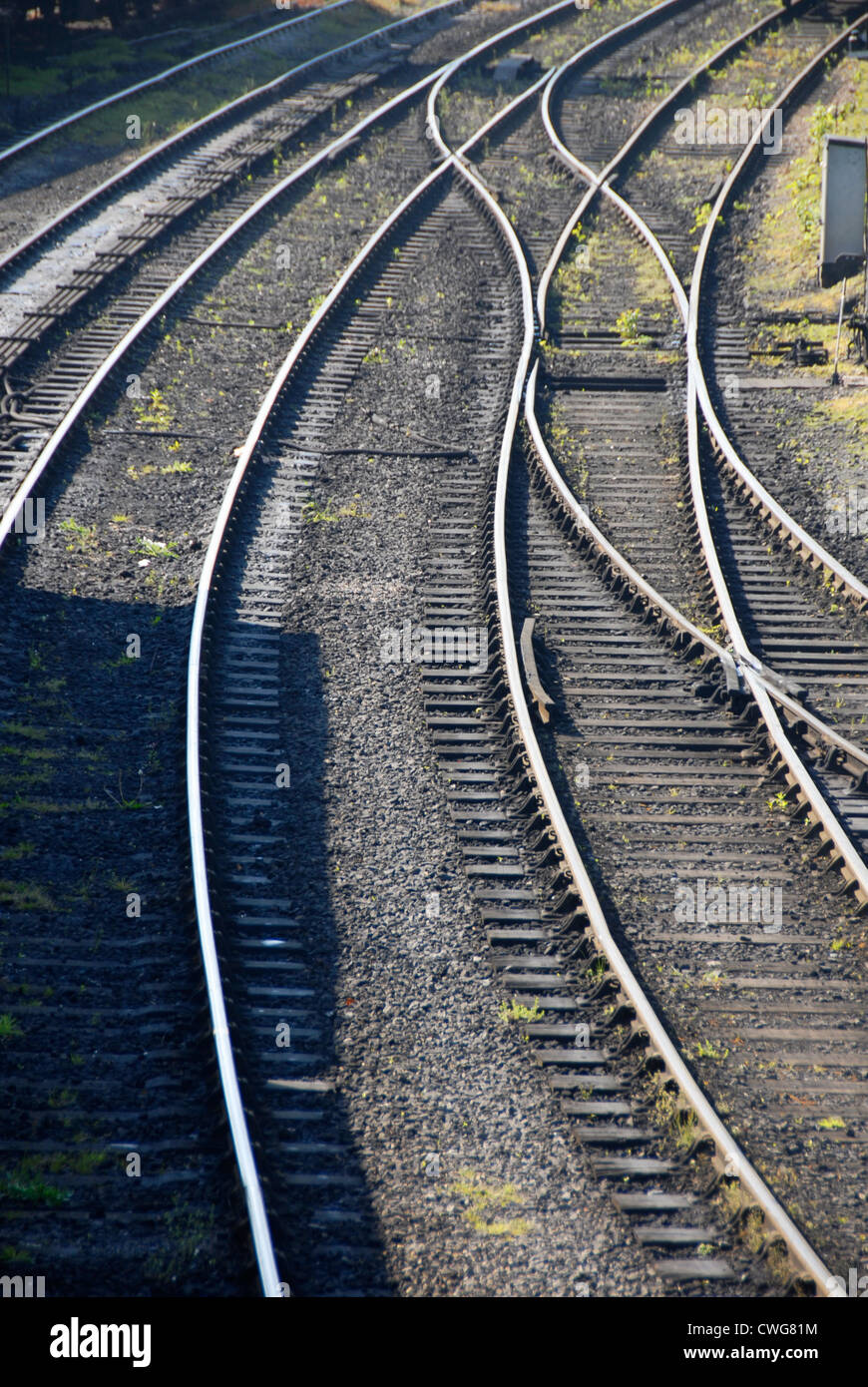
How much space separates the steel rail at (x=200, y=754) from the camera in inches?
197

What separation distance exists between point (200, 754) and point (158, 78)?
2139 centimetres

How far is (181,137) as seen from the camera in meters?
21.4

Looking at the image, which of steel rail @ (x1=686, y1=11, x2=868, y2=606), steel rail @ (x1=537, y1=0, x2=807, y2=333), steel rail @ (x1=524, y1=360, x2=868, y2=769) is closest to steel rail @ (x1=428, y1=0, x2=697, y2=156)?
steel rail @ (x1=537, y1=0, x2=807, y2=333)

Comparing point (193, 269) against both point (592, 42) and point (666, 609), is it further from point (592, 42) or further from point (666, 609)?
point (592, 42)

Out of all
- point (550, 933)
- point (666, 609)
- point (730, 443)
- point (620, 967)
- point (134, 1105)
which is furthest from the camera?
point (730, 443)

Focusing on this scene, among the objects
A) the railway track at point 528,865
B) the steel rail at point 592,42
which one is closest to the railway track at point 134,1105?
the railway track at point 528,865

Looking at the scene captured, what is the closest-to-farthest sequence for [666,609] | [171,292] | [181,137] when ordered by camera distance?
1. [666,609]
2. [171,292]
3. [181,137]

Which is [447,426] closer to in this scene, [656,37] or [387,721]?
[387,721]

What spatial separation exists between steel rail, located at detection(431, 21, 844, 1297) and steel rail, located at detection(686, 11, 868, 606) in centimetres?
232

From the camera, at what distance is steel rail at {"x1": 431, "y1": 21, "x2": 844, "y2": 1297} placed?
492cm

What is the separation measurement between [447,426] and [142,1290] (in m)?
9.96

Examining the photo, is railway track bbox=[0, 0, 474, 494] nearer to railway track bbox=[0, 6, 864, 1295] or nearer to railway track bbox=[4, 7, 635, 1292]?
railway track bbox=[0, 6, 864, 1295]

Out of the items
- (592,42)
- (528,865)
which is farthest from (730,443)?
(592,42)

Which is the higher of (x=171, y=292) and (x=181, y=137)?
(x=181, y=137)
